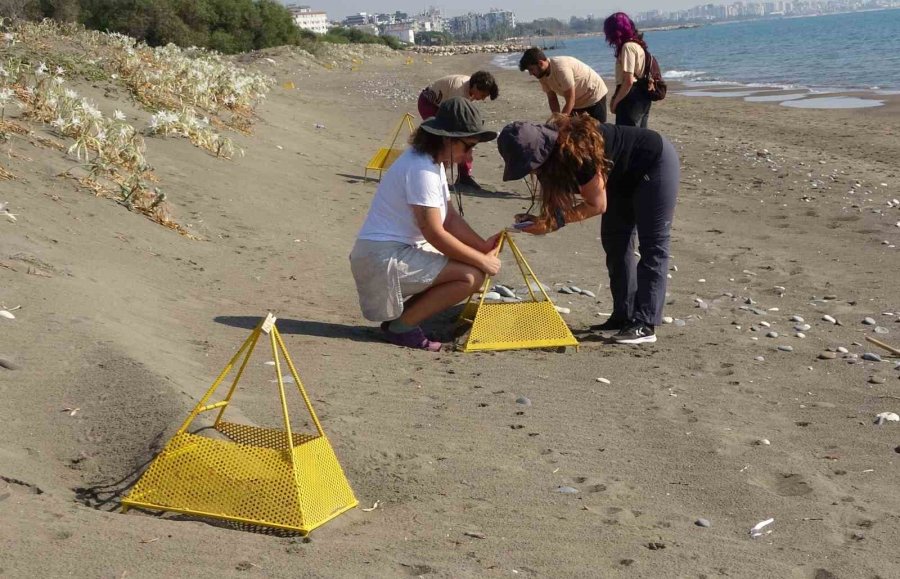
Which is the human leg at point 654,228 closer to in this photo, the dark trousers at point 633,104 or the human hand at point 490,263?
the human hand at point 490,263

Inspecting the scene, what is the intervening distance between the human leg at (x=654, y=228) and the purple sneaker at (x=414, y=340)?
1250 millimetres

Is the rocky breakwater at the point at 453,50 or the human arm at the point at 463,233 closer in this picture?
the human arm at the point at 463,233

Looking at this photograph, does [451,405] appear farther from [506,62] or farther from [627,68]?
[506,62]

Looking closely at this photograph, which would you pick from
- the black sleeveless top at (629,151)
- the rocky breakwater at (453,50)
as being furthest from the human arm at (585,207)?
the rocky breakwater at (453,50)

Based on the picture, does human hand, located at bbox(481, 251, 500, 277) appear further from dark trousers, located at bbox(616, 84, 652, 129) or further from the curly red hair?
dark trousers, located at bbox(616, 84, 652, 129)

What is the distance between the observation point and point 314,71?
37.9 m

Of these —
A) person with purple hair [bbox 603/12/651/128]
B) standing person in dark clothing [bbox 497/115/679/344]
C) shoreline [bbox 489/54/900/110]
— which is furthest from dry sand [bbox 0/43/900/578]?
shoreline [bbox 489/54/900/110]

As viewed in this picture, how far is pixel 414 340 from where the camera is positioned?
234 inches

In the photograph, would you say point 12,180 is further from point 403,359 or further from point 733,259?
point 733,259

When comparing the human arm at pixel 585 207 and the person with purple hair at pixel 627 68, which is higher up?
the person with purple hair at pixel 627 68

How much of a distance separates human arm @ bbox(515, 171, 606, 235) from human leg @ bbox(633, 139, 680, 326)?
42cm

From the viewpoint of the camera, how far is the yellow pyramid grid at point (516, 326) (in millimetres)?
5945

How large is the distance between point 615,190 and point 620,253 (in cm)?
43

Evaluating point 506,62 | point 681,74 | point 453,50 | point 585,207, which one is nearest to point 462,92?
point 585,207
